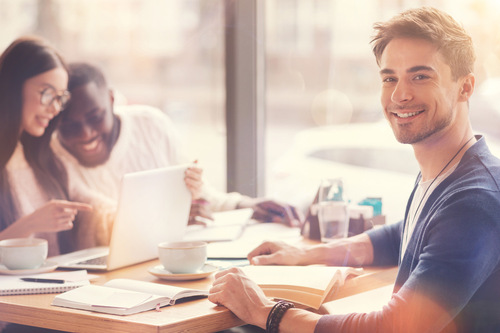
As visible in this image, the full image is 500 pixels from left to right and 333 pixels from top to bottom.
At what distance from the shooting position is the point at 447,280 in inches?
48.6

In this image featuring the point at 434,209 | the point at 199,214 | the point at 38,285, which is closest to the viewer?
the point at 434,209

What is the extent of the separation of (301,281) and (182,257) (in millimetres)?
→ 321

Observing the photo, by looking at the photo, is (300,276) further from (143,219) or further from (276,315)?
(143,219)

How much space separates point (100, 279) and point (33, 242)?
0.25m

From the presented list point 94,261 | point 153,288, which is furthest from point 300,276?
point 94,261

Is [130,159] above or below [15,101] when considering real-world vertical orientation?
below

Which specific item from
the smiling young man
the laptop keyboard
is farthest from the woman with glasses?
the smiling young man

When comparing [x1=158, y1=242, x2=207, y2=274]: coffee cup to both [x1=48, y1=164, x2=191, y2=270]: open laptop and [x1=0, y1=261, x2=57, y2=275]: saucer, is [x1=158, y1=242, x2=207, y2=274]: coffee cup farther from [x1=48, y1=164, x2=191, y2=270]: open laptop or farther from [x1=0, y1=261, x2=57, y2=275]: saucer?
[x1=0, y1=261, x2=57, y2=275]: saucer

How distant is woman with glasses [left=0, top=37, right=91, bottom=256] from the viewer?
2248 millimetres

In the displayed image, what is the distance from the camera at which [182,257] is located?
1673mm

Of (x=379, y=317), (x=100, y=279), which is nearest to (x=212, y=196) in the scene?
(x=100, y=279)

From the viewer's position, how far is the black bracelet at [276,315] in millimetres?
1368

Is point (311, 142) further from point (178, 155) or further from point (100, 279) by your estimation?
point (100, 279)

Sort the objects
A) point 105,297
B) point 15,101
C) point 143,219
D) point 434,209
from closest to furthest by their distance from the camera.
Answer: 1. point 434,209
2. point 105,297
3. point 143,219
4. point 15,101
